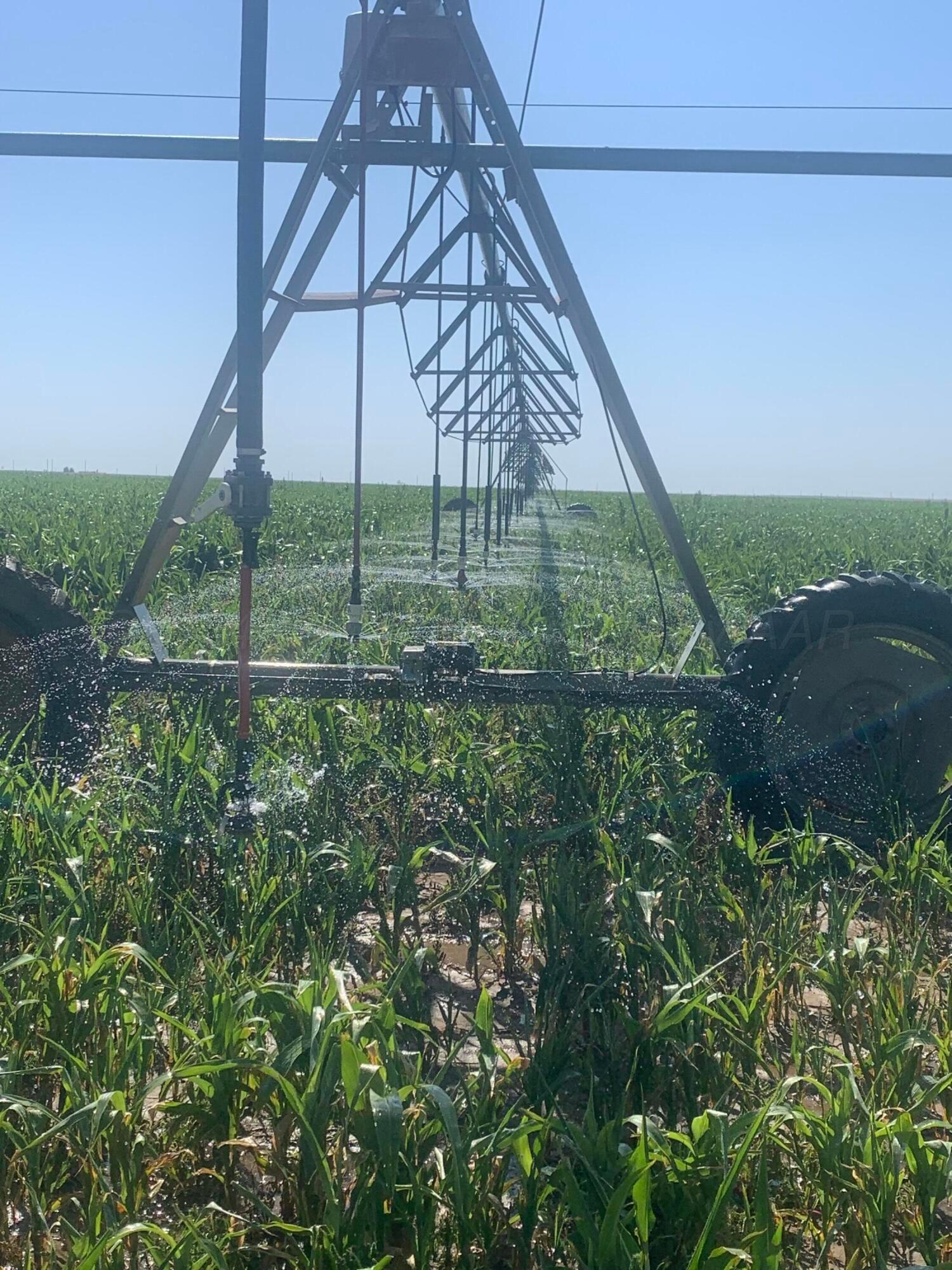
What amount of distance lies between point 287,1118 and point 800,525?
2283cm

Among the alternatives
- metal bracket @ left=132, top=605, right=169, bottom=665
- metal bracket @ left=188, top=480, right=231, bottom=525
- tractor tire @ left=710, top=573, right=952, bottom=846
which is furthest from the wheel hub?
metal bracket @ left=132, top=605, right=169, bottom=665

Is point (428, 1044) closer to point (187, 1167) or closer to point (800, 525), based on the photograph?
point (187, 1167)

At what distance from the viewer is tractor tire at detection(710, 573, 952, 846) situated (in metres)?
3.17

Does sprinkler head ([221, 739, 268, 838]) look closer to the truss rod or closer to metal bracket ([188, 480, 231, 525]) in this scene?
metal bracket ([188, 480, 231, 525])

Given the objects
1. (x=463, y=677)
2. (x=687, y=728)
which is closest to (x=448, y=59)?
(x=463, y=677)

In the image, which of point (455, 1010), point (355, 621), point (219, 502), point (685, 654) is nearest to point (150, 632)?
point (355, 621)

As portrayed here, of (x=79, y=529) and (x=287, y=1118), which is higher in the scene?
(x=79, y=529)

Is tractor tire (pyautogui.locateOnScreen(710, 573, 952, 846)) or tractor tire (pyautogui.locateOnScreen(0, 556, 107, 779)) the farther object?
tractor tire (pyautogui.locateOnScreen(0, 556, 107, 779))

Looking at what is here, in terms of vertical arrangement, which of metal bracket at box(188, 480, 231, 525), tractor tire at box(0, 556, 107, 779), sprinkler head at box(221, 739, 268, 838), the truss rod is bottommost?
sprinkler head at box(221, 739, 268, 838)

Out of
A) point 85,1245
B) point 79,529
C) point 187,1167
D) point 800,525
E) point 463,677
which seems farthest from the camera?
point 800,525

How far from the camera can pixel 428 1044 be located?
1.94 m

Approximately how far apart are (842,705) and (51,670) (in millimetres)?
2264

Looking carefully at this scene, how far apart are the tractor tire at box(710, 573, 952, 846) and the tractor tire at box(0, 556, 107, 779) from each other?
72.1 inches

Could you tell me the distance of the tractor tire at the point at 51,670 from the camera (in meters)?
3.37
